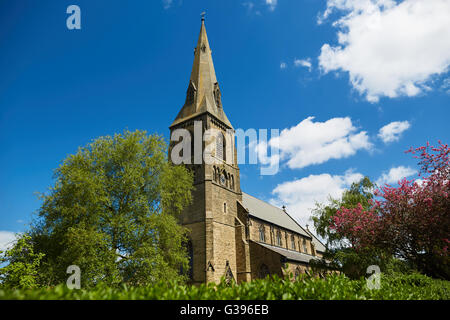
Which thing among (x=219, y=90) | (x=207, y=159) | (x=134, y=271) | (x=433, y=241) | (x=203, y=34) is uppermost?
(x=203, y=34)

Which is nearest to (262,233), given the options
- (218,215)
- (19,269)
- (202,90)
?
(218,215)

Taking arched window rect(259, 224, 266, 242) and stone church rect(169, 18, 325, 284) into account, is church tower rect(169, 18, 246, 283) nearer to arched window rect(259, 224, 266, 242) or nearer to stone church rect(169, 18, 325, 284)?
stone church rect(169, 18, 325, 284)

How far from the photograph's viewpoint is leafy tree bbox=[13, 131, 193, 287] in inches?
621

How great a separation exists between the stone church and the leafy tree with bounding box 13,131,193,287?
25.2 feet

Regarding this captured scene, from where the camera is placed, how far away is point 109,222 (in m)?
17.2

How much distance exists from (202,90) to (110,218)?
23.2 meters

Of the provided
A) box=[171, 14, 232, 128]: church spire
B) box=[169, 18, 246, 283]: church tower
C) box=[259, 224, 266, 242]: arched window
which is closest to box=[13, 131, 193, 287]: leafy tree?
box=[169, 18, 246, 283]: church tower

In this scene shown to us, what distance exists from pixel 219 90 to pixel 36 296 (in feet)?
116

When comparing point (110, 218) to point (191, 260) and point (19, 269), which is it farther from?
point (191, 260)

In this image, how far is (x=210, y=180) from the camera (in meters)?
29.6

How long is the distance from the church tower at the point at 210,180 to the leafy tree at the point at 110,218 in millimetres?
7417

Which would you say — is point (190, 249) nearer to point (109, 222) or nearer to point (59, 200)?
point (109, 222)
